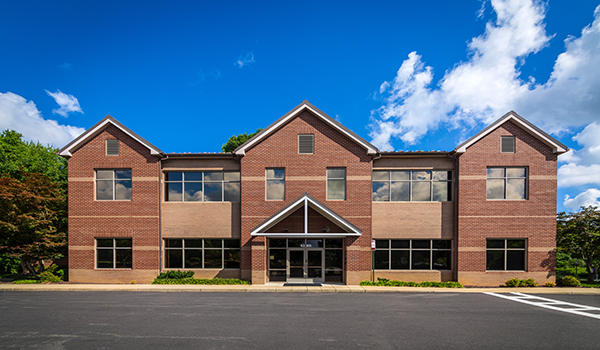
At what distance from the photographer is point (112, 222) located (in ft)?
61.4

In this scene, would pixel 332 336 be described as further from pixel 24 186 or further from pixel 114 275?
pixel 24 186

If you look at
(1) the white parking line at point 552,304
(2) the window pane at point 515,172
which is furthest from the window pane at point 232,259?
(2) the window pane at point 515,172

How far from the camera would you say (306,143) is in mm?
18547

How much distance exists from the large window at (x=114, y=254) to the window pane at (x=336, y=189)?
13.0m

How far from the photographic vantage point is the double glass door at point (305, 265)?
18.2 meters

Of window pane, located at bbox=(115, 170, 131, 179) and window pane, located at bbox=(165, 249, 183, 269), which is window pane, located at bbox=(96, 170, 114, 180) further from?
window pane, located at bbox=(165, 249, 183, 269)

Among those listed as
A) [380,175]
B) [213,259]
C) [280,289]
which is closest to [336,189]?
[380,175]

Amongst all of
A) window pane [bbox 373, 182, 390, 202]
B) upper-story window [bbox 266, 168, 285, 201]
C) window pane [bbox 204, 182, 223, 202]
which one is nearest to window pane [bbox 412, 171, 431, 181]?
window pane [bbox 373, 182, 390, 202]

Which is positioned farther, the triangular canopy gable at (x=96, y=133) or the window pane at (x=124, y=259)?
the triangular canopy gable at (x=96, y=133)

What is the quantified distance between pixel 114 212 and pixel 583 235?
29136 mm

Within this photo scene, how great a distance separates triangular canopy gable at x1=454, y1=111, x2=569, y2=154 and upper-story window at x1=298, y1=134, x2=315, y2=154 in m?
8.77

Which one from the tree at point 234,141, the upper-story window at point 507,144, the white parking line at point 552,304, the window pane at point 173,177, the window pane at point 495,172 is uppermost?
the tree at point 234,141

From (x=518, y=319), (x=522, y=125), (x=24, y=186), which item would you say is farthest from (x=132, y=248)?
(x=522, y=125)

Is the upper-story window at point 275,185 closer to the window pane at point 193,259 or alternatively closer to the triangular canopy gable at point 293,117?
the triangular canopy gable at point 293,117
